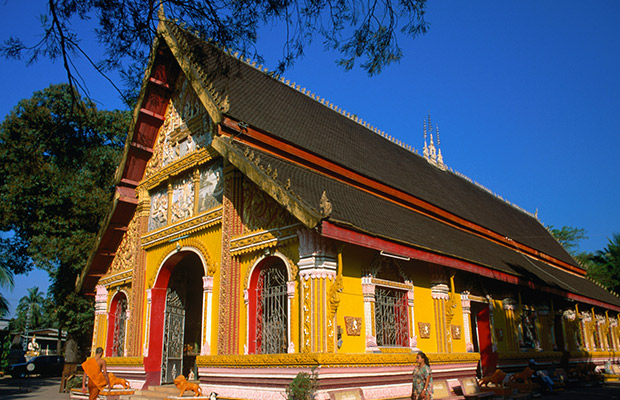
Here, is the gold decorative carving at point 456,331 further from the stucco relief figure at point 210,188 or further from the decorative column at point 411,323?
the stucco relief figure at point 210,188

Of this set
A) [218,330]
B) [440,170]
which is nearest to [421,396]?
[218,330]

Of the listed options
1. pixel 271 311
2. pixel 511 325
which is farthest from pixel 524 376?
pixel 271 311

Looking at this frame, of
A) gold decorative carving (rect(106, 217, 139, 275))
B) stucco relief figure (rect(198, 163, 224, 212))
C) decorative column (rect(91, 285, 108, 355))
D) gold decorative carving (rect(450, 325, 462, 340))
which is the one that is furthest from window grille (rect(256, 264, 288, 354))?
decorative column (rect(91, 285, 108, 355))

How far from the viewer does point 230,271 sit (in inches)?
448

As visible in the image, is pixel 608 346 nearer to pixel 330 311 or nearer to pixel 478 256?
pixel 478 256

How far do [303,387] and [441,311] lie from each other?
4.97m

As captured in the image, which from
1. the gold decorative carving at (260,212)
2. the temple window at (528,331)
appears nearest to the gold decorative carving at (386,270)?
the gold decorative carving at (260,212)

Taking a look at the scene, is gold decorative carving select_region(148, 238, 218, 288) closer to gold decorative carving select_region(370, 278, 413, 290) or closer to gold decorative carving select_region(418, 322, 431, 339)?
gold decorative carving select_region(370, 278, 413, 290)

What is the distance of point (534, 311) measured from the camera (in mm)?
17156

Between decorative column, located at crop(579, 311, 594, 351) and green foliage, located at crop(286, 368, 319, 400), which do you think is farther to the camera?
decorative column, located at crop(579, 311, 594, 351)

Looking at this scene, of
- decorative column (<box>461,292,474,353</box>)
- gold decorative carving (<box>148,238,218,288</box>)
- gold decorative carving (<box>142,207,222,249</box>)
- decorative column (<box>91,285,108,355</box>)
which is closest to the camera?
gold decorative carving (<box>148,238,218,288</box>)

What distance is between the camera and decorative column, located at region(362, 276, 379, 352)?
999 cm

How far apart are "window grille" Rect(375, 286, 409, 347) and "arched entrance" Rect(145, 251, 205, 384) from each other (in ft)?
17.4

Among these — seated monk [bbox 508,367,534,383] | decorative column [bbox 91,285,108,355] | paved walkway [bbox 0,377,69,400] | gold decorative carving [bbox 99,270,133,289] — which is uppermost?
gold decorative carving [bbox 99,270,133,289]
